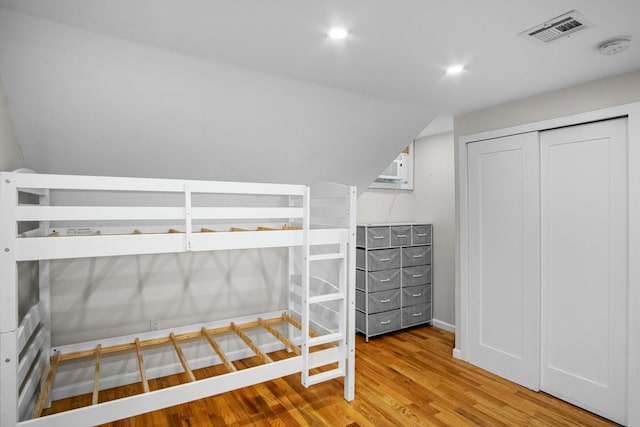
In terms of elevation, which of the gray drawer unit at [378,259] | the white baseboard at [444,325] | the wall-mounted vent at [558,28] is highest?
the wall-mounted vent at [558,28]

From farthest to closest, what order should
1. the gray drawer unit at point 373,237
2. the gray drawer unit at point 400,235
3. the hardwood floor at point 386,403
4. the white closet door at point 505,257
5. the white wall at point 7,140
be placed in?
the gray drawer unit at point 400,235, the gray drawer unit at point 373,237, the white closet door at point 505,257, the hardwood floor at point 386,403, the white wall at point 7,140

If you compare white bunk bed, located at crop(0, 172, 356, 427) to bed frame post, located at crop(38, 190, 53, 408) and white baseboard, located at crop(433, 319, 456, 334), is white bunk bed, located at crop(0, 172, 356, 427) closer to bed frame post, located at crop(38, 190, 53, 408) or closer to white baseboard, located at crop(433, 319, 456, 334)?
bed frame post, located at crop(38, 190, 53, 408)

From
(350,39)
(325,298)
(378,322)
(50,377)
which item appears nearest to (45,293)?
(50,377)

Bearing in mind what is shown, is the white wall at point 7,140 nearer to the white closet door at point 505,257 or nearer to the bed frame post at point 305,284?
the bed frame post at point 305,284

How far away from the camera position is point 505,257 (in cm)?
296

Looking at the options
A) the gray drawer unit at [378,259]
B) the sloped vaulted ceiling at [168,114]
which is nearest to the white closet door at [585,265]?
the sloped vaulted ceiling at [168,114]

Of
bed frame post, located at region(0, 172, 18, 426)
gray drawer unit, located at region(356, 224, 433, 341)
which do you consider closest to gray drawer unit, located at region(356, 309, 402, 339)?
gray drawer unit, located at region(356, 224, 433, 341)

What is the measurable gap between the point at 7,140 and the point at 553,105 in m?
3.55

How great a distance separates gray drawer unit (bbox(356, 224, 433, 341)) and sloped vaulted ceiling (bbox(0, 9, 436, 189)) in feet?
3.06

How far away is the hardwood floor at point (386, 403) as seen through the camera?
2338mm

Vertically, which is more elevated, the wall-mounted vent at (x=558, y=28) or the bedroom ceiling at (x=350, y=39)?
the bedroom ceiling at (x=350, y=39)

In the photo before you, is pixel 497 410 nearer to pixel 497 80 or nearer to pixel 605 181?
pixel 605 181

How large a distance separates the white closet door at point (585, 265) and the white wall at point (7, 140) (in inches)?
137

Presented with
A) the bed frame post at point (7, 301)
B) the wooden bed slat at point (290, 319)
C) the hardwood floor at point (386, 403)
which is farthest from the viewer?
the wooden bed slat at point (290, 319)
